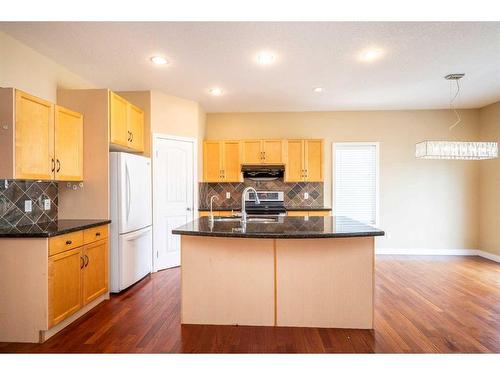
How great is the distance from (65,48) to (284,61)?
2285 millimetres

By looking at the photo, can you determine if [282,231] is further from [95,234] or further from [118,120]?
[118,120]

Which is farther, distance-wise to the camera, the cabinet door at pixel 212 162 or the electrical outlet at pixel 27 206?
the cabinet door at pixel 212 162

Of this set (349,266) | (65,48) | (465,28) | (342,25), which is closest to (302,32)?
(342,25)

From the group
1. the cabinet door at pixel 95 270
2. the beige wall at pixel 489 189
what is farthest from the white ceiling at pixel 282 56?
the cabinet door at pixel 95 270

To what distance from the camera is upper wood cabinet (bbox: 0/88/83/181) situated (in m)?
2.43

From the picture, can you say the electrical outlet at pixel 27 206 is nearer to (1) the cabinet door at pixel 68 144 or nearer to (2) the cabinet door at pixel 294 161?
(1) the cabinet door at pixel 68 144

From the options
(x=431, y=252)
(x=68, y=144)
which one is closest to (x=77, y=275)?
(x=68, y=144)

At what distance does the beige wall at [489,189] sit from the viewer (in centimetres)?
498

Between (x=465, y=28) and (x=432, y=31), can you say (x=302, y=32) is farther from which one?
(x=465, y=28)

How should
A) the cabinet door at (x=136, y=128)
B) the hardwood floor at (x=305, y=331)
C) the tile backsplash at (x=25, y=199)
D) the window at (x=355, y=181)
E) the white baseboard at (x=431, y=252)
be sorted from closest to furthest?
the hardwood floor at (x=305, y=331) < the tile backsplash at (x=25, y=199) < the cabinet door at (x=136, y=128) < the white baseboard at (x=431, y=252) < the window at (x=355, y=181)

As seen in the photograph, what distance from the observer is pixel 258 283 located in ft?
8.66

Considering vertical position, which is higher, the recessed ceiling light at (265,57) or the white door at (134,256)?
the recessed ceiling light at (265,57)

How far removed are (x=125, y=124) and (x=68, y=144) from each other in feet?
2.60

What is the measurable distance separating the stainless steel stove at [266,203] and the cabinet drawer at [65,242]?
285 centimetres
